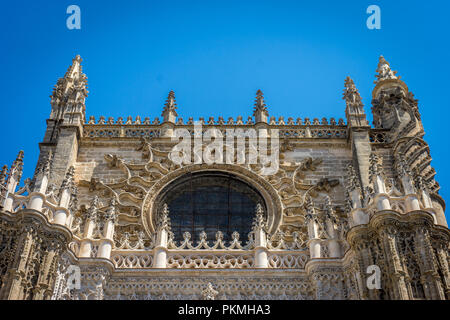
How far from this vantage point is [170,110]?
82.7 feet

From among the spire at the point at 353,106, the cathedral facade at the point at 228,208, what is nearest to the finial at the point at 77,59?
the cathedral facade at the point at 228,208

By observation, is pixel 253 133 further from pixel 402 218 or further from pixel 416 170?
pixel 402 218

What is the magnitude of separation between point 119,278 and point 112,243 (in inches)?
39.3

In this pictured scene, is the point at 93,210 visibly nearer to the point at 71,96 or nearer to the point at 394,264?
the point at 71,96

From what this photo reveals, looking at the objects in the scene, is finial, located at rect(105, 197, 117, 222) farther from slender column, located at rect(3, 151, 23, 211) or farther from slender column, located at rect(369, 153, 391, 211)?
slender column, located at rect(369, 153, 391, 211)

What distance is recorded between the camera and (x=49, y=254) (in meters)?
18.0

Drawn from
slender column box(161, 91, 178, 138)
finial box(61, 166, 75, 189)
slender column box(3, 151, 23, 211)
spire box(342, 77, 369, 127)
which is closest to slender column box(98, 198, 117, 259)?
finial box(61, 166, 75, 189)

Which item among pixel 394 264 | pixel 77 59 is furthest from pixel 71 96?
pixel 394 264

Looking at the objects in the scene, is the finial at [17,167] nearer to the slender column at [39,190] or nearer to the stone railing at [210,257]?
the slender column at [39,190]

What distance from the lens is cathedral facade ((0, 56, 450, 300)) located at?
17953 mm

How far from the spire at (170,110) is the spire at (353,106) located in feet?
17.9

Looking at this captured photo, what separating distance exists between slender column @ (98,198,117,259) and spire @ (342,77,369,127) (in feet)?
26.5
